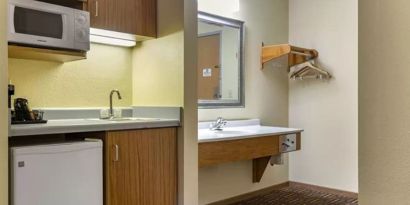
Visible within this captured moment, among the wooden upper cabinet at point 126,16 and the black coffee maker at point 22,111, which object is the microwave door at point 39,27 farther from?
the black coffee maker at point 22,111

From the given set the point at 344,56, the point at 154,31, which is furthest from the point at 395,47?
the point at 344,56

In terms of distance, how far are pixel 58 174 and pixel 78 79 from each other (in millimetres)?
943

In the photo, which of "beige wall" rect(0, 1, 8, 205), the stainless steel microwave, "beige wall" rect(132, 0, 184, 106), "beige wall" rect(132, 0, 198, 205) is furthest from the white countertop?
"beige wall" rect(0, 1, 8, 205)

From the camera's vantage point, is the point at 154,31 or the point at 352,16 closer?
the point at 154,31

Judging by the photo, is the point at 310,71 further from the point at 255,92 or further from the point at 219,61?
the point at 219,61

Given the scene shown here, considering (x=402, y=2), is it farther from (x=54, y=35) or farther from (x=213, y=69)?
(x=213, y=69)

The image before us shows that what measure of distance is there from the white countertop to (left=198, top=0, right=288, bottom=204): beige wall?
9 centimetres

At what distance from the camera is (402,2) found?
679 millimetres

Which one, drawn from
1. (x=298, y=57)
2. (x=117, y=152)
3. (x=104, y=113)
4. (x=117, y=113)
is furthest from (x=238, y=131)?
(x=298, y=57)

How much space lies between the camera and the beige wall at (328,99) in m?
3.83

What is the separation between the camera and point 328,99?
403 centimetres

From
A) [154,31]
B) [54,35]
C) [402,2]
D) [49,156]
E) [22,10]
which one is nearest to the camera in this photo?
[402,2]

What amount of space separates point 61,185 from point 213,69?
79.1 inches

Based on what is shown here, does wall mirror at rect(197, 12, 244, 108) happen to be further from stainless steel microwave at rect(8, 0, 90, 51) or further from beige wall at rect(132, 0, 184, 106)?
stainless steel microwave at rect(8, 0, 90, 51)
